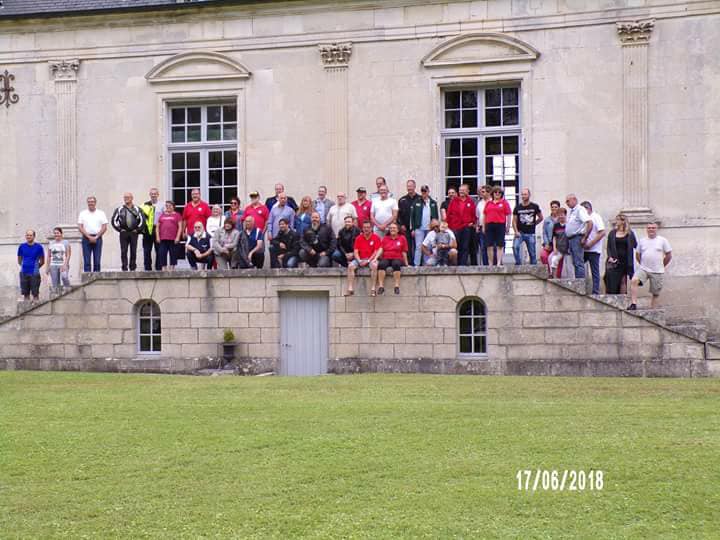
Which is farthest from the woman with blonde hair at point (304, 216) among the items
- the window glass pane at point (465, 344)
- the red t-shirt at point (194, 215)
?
the window glass pane at point (465, 344)

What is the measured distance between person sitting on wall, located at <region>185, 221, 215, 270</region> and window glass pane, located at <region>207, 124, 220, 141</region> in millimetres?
3502

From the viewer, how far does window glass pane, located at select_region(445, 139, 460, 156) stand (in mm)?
22641

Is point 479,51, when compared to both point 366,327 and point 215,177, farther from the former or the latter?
point 366,327

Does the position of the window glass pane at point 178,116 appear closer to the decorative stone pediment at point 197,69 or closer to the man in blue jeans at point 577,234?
the decorative stone pediment at point 197,69

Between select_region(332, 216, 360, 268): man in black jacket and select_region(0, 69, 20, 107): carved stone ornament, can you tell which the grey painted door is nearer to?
select_region(332, 216, 360, 268): man in black jacket

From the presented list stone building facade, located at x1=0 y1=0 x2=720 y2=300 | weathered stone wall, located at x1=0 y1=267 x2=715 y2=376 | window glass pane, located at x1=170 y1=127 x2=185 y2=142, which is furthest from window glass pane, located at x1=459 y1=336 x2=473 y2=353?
window glass pane, located at x1=170 y1=127 x2=185 y2=142

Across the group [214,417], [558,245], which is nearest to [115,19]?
[558,245]

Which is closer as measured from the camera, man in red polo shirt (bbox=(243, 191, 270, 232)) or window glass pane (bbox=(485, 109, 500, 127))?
man in red polo shirt (bbox=(243, 191, 270, 232))

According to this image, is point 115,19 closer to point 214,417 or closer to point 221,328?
point 221,328

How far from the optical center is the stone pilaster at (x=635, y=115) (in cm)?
2117

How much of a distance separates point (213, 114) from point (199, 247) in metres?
4.16

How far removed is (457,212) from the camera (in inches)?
778

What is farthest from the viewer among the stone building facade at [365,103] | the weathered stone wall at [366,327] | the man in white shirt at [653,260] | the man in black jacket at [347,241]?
the stone building facade at [365,103]

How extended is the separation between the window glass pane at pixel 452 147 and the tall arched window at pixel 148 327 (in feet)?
19.7
